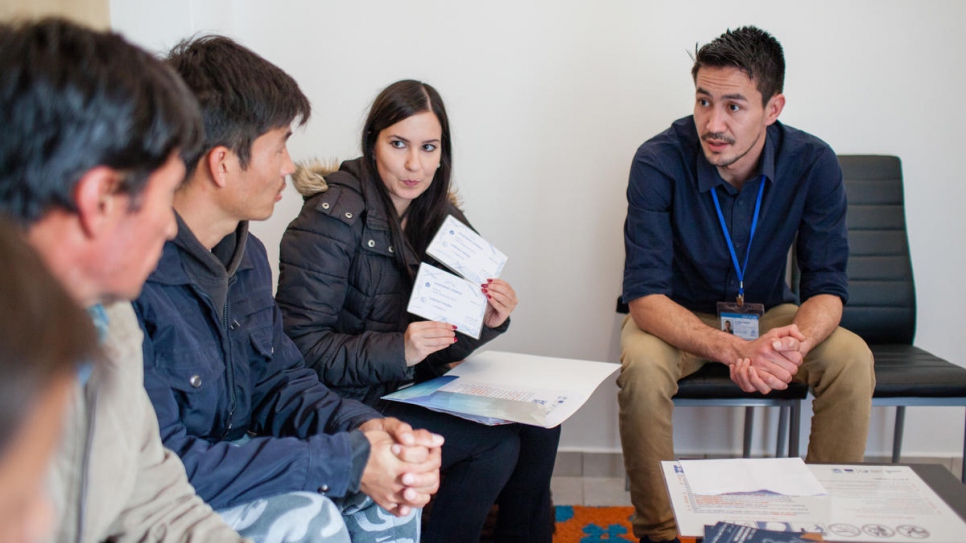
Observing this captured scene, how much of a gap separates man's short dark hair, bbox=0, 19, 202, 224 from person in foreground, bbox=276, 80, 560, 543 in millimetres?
1075

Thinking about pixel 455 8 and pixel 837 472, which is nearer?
pixel 837 472

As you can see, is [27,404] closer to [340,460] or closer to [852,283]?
[340,460]

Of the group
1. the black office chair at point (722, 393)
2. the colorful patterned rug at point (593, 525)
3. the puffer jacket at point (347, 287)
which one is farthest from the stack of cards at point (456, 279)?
the colorful patterned rug at point (593, 525)

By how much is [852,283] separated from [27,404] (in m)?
2.65

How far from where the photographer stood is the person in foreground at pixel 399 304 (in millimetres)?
1882

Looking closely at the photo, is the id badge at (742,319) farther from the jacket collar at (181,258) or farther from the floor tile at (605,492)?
the jacket collar at (181,258)

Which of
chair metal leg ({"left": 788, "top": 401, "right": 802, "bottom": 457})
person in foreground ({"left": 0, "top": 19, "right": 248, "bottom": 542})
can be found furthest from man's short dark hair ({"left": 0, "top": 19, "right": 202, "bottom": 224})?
chair metal leg ({"left": 788, "top": 401, "right": 802, "bottom": 457})

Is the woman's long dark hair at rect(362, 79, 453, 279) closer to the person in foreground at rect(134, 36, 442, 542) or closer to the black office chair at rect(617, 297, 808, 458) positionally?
the person in foreground at rect(134, 36, 442, 542)

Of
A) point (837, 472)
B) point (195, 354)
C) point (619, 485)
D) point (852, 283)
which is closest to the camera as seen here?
point (195, 354)

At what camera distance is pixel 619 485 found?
2881 mm

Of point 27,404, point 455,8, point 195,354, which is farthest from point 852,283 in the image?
point 27,404

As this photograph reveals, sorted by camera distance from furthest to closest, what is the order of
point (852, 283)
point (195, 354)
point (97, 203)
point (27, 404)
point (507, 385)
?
point (852, 283) → point (507, 385) → point (195, 354) → point (97, 203) → point (27, 404)

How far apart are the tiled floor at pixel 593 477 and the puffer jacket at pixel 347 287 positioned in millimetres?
916

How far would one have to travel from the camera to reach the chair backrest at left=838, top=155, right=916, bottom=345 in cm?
264
